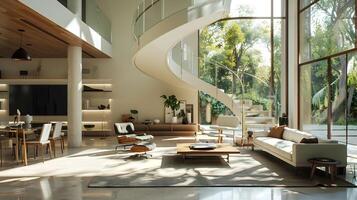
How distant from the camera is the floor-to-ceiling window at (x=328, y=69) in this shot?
8992 mm

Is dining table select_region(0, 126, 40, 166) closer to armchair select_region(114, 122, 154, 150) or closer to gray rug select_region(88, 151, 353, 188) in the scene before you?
armchair select_region(114, 122, 154, 150)

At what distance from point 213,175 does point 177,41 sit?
151 inches

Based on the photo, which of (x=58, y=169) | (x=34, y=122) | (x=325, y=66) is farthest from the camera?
(x=34, y=122)

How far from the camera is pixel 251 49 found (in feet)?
46.0

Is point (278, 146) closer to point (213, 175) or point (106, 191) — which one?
point (213, 175)

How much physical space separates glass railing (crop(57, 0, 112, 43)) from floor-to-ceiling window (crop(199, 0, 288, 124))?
11.6 feet

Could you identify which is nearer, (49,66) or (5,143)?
(5,143)

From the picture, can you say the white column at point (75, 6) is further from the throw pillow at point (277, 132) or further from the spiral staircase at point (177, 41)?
the throw pillow at point (277, 132)

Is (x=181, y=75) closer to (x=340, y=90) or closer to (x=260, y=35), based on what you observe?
(x=260, y=35)

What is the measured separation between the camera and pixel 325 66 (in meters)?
10.4

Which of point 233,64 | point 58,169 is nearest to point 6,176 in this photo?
point 58,169

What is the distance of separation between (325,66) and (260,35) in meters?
4.04

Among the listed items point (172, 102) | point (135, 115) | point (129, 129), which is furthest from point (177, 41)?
point (135, 115)

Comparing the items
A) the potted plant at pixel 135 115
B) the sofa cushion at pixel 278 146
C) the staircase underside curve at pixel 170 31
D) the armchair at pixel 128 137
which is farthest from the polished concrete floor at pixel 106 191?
the potted plant at pixel 135 115
